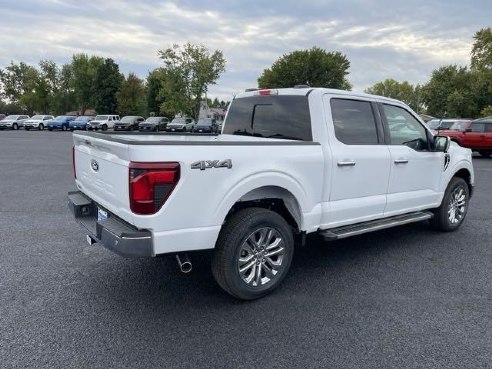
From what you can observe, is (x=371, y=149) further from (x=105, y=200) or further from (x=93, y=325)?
(x=93, y=325)

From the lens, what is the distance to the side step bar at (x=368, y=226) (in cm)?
398

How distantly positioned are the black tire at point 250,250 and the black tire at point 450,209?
3036 millimetres

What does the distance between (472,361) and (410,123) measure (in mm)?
3152

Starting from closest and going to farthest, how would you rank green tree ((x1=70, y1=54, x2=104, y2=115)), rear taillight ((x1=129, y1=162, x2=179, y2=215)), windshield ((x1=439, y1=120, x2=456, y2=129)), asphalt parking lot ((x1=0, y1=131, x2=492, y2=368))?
asphalt parking lot ((x1=0, y1=131, x2=492, y2=368)) < rear taillight ((x1=129, y1=162, x2=179, y2=215)) < windshield ((x1=439, y1=120, x2=456, y2=129)) < green tree ((x1=70, y1=54, x2=104, y2=115))

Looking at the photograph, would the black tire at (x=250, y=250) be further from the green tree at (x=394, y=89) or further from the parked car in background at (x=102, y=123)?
the green tree at (x=394, y=89)

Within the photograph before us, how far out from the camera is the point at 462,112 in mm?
44219

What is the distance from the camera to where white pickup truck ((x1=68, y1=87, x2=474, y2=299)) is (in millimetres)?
2922

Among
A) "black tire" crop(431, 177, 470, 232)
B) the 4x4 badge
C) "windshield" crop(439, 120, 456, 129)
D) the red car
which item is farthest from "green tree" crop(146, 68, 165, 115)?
the 4x4 badge

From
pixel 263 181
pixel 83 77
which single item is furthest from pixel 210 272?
pixel 83 77

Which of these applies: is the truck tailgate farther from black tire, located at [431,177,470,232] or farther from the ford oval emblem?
black tire, located at [431,177,470,232]

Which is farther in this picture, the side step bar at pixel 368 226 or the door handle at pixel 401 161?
the door handle at pixel 401 161

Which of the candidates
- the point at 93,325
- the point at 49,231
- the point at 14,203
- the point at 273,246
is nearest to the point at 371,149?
the point at 273,246

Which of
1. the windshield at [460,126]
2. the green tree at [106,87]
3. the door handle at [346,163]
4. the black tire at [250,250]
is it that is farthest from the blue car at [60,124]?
the black tire at [250,250]

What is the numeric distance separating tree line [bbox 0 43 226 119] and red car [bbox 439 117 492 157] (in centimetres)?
3606
